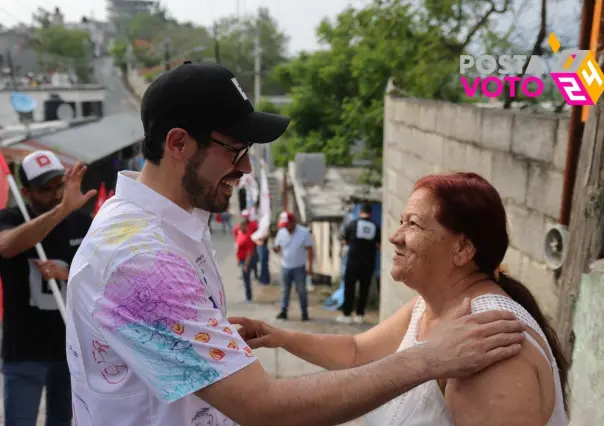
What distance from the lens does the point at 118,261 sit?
4.50ft

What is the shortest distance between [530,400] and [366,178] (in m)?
11.8

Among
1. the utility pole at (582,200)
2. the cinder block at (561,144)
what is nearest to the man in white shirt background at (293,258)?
the cinder block at (561,144)

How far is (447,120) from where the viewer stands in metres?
4.89

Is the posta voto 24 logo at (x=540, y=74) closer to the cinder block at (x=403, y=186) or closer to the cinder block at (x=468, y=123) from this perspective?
the cinder block at (x=468, y=123)

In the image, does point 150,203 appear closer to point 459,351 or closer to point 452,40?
point 459,351

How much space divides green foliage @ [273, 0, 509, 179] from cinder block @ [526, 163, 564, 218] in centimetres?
188

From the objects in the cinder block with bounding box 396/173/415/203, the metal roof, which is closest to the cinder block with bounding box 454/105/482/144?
the cinder block with bounding box 396/173/415/203

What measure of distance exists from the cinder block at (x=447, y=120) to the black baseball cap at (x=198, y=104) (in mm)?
3439

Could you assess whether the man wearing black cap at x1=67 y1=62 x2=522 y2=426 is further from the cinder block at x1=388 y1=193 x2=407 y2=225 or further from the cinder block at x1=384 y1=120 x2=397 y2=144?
the cinder block at x1=384 y1=120 x2=397 y2=144

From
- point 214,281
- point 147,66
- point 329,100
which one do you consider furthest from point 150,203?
point 147,66

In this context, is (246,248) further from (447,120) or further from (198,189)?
(198,189)

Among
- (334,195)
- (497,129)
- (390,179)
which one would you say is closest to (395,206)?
(390,179)

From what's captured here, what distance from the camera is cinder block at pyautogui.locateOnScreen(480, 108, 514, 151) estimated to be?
374 centimetres

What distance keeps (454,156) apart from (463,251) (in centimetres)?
311
